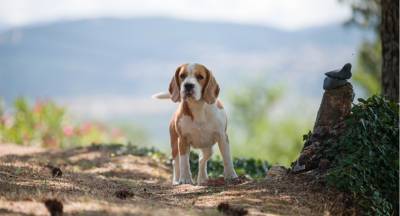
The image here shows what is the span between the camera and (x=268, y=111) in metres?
48.5

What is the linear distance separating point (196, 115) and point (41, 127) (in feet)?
32.4

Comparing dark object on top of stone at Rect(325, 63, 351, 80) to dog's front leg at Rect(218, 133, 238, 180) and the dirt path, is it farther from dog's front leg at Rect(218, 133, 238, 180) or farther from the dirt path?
dog's front leg at Rect(218, 133, 238, 180)

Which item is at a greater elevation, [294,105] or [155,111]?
[155,111]

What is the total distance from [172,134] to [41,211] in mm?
3443

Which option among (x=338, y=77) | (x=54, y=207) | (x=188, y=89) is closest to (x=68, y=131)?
(x=188, y=89)

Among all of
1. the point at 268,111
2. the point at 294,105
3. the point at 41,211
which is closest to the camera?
the point at 41,211

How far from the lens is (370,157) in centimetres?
643

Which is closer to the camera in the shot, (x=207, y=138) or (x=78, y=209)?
(x=78, y=209)

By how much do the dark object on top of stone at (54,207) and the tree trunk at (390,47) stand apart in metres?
6.00

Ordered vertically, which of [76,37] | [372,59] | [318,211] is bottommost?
[318,211]

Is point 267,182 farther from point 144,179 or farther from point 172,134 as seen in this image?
point 144,179

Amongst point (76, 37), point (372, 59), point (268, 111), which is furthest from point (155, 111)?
point (372, 59)

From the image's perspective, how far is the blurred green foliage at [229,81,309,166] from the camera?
120 ft

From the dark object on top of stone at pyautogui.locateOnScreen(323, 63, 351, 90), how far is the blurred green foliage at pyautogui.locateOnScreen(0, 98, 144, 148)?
34.5 feet
